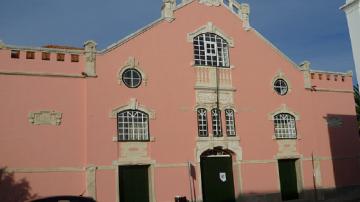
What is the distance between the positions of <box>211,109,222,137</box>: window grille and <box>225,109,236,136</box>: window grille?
484 millimetres

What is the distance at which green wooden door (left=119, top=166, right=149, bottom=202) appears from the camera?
20.3 meters

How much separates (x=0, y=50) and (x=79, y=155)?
5673 millimetres

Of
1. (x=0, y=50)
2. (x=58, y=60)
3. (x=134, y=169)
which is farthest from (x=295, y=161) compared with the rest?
(x=0, y=50)

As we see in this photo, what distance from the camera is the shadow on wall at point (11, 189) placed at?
1783 centimetres

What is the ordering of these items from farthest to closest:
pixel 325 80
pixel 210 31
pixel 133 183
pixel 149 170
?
1. pixel 325 80
2. pixel 210 31
3. pixel 149 170
4. pixel 133 183

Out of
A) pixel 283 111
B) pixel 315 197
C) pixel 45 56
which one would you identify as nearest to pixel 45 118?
pixel 45 56

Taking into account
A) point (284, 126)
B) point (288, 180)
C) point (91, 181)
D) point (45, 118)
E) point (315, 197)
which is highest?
point (45, 118)

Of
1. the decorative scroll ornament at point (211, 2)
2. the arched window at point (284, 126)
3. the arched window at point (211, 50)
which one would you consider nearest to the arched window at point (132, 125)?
the arched window at point (211, 50)

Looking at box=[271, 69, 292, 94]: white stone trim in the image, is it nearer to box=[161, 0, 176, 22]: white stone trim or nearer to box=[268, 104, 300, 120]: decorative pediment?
box=[268, 104, 300, 120]: decorative pediment

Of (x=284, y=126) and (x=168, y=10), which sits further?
(x=284, y=126)

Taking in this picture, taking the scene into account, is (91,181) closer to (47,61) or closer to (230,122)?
(47,61)

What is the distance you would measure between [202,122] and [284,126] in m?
5.41

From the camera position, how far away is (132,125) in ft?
69.0

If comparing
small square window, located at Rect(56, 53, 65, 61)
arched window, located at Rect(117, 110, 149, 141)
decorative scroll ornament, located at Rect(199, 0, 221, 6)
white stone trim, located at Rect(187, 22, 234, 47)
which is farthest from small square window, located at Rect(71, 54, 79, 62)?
decorative scroll ornament, located at Rect(199, 0, 221, 6)
